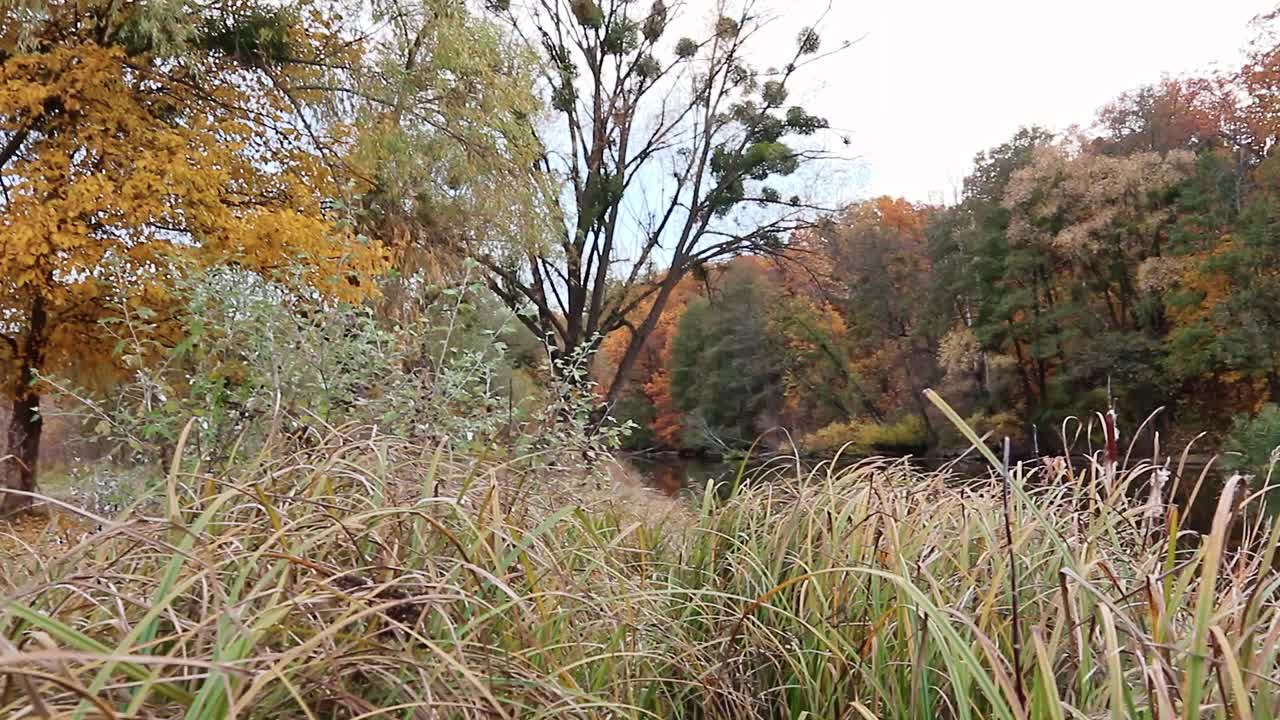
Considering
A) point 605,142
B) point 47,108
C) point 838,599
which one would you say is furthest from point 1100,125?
point 838,599

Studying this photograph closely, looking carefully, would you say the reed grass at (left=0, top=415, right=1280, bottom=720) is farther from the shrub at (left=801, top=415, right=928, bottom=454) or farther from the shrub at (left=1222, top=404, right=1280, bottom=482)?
the shrub at (left=801, top=415, right=928, bottom=454)

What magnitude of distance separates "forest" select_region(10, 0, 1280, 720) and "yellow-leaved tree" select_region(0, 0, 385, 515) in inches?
2.2

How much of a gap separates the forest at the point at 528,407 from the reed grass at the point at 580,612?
0.01 meters

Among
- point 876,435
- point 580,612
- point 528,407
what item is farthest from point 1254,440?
point 580,612

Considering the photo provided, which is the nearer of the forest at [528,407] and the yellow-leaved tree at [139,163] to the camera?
the forest at [528,407]

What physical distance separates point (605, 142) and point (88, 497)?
14.6 meters

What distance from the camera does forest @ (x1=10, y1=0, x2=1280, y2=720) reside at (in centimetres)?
107

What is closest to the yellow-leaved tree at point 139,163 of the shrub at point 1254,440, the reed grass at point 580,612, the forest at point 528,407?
the forest at point 528,407

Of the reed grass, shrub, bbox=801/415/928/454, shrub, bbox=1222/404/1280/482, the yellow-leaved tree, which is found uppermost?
the yellow-leaved tree

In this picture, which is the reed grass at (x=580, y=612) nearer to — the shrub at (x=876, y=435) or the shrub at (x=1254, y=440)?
the shrub at (x=1254, y=440)

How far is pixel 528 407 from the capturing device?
4480 mm

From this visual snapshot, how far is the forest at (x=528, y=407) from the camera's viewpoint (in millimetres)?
1071

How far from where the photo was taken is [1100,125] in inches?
934

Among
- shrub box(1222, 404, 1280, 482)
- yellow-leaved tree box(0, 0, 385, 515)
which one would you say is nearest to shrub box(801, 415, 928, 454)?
shrub box(1222, 404, 1280, 482)
